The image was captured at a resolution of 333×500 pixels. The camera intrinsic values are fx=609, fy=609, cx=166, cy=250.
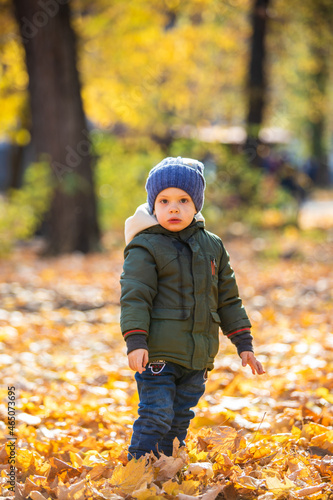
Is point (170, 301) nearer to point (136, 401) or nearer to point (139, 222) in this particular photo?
point (139, 222)

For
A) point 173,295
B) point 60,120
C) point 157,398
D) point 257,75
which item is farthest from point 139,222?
point 257,75

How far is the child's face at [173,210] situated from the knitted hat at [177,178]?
0.03 metres

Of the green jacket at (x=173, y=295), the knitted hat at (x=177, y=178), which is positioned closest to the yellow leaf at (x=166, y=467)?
the green jacket at (x=173, y=295)

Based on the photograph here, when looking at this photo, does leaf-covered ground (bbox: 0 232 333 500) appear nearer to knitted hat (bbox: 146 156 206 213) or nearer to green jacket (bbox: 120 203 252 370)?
green jacket (bbox: 120 203 252 370)

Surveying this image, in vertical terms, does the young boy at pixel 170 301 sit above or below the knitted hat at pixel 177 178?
below

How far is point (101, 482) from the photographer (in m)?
2.65

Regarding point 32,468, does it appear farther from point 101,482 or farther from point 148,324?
point 148,324

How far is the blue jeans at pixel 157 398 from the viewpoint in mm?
2607

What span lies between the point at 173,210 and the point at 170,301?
39 centimetres

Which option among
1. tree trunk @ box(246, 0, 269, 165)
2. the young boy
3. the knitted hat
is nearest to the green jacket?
the young boy

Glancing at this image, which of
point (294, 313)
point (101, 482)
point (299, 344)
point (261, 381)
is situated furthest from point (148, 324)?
point (294, 313)

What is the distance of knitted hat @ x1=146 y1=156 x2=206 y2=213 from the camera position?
267 cm

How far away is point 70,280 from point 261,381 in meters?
4.63

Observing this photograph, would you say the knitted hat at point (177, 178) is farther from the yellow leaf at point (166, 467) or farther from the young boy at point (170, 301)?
the yellow leaf at point (166, 467)
